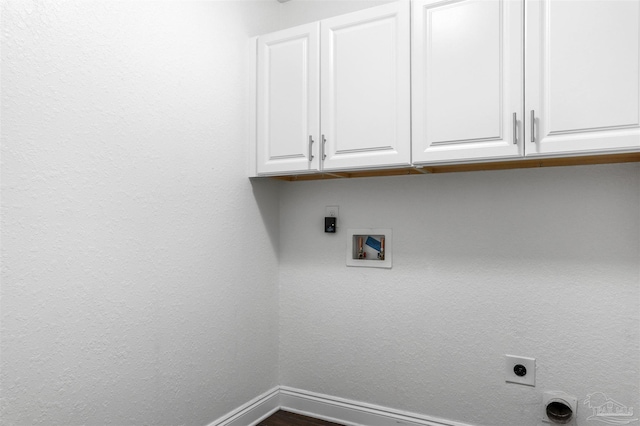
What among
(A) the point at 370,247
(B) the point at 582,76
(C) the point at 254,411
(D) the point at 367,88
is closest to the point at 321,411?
(C) the point at 254,411

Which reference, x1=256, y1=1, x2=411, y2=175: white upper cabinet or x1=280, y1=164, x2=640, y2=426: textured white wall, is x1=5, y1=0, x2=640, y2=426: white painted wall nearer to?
x1=280, y1=164, x2=640, y2=426: textured white wall

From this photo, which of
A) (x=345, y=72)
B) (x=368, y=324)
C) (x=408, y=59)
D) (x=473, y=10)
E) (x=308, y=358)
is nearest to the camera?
(x=473, y=10)

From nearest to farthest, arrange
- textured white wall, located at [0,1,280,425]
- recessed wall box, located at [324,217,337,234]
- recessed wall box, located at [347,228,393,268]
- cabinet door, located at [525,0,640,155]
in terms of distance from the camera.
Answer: textured white wall, located at [0,1,280,425] → cabinet door, located at [525,0,640,155] → recessed wall box, located at [347,228,393,268] → recessed wall box, located at [324,217,337,234]

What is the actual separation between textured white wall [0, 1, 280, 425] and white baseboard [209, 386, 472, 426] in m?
0.07

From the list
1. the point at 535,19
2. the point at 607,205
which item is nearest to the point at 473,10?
the point at 535,19

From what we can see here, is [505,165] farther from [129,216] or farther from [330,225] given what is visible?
[129,216]

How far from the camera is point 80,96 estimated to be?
4.41ft

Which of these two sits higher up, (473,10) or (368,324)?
(473,10)

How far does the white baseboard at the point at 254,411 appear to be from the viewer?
1.95m

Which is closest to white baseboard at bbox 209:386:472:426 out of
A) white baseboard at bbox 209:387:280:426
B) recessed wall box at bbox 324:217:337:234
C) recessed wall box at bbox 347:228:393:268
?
white baseboard at bbox 209:387:280:426

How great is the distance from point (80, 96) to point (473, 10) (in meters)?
1.42

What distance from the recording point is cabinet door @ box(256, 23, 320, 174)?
6.32 ft

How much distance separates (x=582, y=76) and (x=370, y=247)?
3.69 feet

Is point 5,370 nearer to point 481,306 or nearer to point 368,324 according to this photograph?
point 368,324
